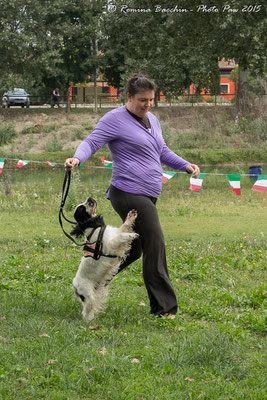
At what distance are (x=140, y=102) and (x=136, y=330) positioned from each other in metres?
2.01

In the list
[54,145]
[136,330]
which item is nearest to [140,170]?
[136,330]

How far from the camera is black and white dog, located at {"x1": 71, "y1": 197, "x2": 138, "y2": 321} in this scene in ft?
20.2

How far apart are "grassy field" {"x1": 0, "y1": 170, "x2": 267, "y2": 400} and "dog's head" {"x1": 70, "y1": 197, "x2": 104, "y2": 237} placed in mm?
843

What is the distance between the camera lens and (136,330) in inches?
231

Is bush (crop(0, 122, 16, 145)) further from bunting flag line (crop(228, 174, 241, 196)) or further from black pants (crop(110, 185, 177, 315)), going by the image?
black pants (crop(110, 185, 177, 315))

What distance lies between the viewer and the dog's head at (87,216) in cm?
617

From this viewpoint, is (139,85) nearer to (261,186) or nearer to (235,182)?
(261,186)

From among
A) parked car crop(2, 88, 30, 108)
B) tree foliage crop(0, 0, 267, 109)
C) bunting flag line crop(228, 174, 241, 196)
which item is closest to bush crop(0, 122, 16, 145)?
tree foliage crop(0, 0, 267, 109)

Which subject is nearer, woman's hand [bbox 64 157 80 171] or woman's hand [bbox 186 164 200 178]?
woman's hand [bbox 64 157 80 171]

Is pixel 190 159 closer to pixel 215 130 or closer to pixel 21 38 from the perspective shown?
pixel 215 130

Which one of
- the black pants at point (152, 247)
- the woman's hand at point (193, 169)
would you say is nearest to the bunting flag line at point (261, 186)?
the woman's hand at point (193, 169)

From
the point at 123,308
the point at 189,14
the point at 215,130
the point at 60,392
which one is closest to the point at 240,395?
the point at 60,392

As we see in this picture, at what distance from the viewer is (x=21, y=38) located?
37.8 meters

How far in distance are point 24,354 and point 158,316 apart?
1.58 metres
